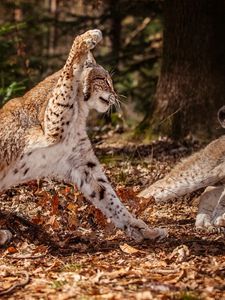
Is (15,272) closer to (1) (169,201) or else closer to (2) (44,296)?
(2) (44,296)

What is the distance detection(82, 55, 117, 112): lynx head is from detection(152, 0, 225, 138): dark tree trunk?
4.16 m

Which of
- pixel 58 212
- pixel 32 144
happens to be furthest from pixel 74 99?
pixel 58 212

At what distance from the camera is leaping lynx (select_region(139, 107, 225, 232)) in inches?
309

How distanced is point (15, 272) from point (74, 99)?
1.65 meters

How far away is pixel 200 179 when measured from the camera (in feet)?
26.5

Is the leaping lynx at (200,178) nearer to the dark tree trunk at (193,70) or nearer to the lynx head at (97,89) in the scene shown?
the lynx head at (97,89)

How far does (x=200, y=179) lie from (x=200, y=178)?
14mm

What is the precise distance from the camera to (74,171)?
673 cm

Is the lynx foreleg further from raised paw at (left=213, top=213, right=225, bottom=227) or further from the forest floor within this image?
raised paw at (left=213, top=213, right=225, bottom=227)

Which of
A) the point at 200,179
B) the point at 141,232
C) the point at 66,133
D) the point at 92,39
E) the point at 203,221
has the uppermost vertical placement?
the point at 92,39

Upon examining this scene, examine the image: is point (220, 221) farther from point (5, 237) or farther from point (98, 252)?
point (5, 237)

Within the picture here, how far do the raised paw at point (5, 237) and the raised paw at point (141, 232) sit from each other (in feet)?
3.65

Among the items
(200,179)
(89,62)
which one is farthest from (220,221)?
(89,62)

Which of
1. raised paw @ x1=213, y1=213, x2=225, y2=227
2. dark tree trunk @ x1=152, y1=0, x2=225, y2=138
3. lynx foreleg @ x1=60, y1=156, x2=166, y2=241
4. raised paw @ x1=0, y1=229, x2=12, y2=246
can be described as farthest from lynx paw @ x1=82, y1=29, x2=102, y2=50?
dark tree trunk @ x1=152, y1=0, x2=225, y2=138
